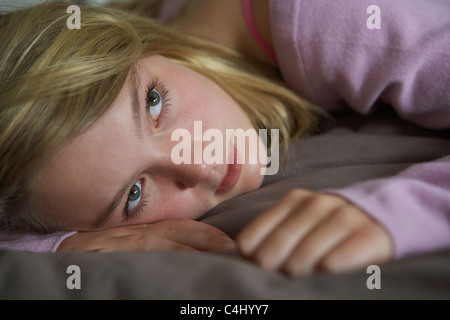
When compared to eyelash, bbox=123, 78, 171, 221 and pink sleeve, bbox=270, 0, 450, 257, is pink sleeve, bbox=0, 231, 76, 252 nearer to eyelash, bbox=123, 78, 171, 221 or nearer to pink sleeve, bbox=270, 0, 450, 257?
eyelash, bbox=123, 78, 171, 221

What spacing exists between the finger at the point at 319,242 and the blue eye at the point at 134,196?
1.23 feet

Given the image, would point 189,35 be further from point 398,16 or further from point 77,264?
point 77,264

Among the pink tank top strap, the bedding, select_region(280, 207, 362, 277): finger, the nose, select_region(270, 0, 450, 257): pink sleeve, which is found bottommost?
the bedding

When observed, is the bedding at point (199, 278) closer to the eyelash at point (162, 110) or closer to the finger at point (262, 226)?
the finger at point (262, 226)

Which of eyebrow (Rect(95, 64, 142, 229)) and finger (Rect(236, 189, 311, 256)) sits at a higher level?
eyebrow (Rect(95, 64, 142, 229))

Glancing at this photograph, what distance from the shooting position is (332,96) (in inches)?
41.1

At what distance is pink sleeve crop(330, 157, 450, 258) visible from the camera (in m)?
0.51

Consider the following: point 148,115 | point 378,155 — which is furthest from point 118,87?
point 378,155

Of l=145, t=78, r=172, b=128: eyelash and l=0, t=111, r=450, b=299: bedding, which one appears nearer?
l=0, t=111, r=450, b=299: bedding

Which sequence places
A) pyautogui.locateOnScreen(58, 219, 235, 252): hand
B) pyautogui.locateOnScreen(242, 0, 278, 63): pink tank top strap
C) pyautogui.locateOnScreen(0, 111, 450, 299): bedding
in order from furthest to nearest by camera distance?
pyautogui.locateOnScreen(242, 0, 278, 63): pink tank top strap → pyautogui.locateOnScreen(58, 219, 235, 252): hand → pyautogui.locateOnScreen(0, 111, 450, 299): bedding

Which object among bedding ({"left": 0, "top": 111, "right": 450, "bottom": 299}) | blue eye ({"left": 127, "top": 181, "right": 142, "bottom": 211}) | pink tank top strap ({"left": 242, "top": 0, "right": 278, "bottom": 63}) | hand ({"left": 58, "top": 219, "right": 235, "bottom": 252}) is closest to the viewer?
bedding ({"left": 0, "top": 111, "right": 450, "bottom": 299})

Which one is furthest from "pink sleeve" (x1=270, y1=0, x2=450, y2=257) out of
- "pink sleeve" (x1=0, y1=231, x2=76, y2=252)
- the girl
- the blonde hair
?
"pink sleeve" (x1=0, y1=231, x2=76, y2=252)

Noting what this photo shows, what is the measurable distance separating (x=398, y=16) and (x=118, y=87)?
1.73 feet

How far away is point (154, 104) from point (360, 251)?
46cm
